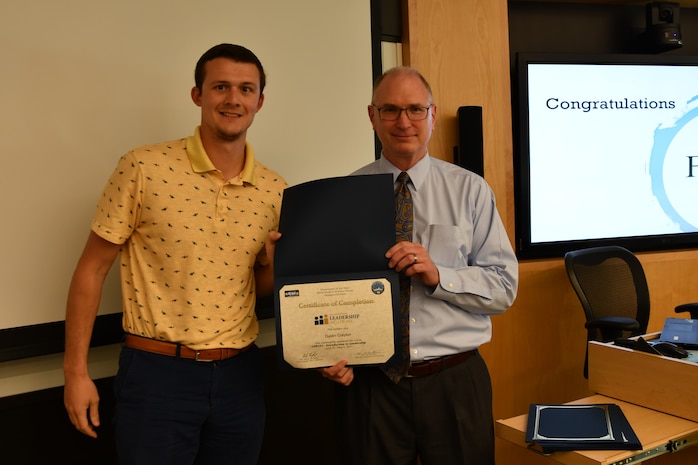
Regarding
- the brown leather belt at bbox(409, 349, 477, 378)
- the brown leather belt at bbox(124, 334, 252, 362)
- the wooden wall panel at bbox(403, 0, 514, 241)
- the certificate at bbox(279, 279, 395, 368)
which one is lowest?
the brown leather belt at bbox(409, 349, 477, 378)

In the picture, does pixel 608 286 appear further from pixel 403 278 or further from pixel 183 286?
pixel 183 286

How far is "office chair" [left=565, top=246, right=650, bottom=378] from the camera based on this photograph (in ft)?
9.15

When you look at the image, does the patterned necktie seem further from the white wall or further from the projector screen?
the projector screen

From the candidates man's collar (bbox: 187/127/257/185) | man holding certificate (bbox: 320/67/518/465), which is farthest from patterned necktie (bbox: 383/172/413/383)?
man's collar (bbox: 187/127/257/185)

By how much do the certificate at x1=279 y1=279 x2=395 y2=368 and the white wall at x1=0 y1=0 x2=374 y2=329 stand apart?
821 millimetres

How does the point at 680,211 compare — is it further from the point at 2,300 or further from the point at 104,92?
the point at 2,300

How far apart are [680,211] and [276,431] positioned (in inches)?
106

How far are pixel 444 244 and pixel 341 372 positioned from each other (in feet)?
1.60

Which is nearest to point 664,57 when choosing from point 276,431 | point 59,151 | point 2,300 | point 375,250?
point 375,250

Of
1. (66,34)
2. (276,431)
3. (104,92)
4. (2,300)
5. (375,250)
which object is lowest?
(276,431)

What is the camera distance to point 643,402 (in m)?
1.67

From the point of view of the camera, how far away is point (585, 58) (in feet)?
10.5

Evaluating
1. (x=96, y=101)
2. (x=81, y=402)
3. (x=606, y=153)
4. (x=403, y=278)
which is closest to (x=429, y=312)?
(x=403, y=278)

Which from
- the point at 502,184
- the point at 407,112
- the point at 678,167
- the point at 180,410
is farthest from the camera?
the point at 678,167
